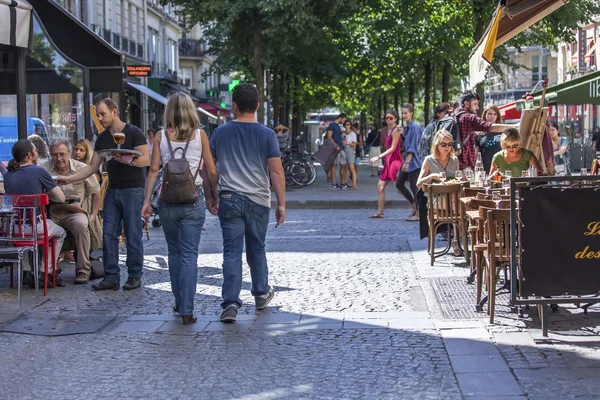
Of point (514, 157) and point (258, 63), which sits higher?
point (258, 63)

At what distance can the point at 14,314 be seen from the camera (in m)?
8.62

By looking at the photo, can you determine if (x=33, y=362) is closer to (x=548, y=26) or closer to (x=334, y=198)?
(x=334, y=198)

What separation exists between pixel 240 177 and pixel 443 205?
3.30m

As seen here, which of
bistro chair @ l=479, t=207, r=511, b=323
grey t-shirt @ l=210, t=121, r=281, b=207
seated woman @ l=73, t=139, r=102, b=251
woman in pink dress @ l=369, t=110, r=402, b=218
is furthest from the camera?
woman in pink dress @ l=369, t=110, r=402, b=218

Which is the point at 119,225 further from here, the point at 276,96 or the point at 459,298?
the point at 276,96

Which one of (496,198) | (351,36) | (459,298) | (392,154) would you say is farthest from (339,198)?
(351,36)

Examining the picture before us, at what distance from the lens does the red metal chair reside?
923 cm

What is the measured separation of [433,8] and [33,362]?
→ 26.0 meters

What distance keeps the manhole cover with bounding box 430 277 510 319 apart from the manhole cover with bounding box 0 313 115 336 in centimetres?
281

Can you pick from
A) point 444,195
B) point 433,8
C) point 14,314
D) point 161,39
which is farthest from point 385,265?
point 161,39

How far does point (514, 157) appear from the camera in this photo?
9.77 metres

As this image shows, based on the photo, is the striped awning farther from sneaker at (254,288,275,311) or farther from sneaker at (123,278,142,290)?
sneaker at (254,288,275,311)

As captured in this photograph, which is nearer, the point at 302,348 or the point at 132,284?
the point at 302,348

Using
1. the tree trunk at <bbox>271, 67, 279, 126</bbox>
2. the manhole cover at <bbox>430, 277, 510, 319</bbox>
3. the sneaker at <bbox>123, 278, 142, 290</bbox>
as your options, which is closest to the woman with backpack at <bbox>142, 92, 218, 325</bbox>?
Answer: the sneaker at <bbox>123, 278, 142, 290</bbox>
